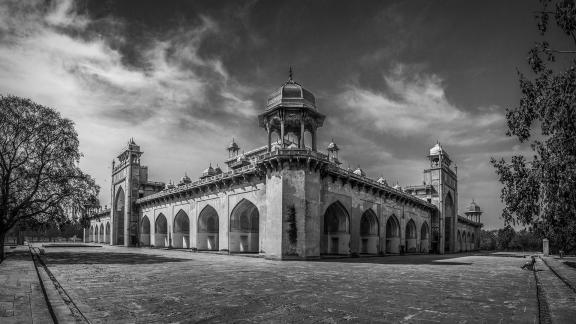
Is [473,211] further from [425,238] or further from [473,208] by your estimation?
[425,238]

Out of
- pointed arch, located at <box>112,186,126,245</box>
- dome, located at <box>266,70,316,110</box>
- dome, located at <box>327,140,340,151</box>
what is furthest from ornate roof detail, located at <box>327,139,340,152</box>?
pointed arch, located at <box>112,186,126,245</box>

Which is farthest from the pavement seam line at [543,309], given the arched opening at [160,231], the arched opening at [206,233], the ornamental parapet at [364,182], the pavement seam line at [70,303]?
the arched opening at [160,231]

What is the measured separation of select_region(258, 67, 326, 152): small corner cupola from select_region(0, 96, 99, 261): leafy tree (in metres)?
12.1

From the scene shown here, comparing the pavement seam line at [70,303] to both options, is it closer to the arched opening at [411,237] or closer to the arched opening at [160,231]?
the arched opening at [160,231]

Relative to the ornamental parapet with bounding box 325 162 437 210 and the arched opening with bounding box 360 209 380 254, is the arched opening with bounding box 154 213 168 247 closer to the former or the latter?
the arched opening with bounding box 360 209 380 254

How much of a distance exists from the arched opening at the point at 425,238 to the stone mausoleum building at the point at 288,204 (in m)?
0.13

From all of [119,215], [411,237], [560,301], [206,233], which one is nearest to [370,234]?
[411,237]

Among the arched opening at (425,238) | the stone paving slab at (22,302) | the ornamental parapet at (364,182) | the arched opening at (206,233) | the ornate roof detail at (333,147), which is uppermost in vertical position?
the ornate roof detail at (333,147)

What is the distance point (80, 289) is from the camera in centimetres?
1046

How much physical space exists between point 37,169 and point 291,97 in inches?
618

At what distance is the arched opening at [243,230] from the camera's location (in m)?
31.5

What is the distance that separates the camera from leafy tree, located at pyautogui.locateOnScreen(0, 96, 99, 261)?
2003 centimetres

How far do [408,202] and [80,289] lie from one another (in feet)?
120

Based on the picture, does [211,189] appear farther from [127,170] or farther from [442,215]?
[442,215]
